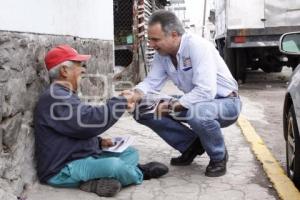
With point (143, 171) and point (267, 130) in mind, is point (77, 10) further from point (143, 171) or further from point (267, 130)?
point (267, 130)

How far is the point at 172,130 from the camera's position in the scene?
15.1 ft

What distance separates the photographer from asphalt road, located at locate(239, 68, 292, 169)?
6.50 m

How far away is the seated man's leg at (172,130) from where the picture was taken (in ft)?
14.7

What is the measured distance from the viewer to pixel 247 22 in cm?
1188

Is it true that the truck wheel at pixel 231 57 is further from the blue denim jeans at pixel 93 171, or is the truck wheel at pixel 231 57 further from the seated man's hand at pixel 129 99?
the blue denim jeans at pixel 93 171

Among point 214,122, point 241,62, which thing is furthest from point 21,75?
point 241,62

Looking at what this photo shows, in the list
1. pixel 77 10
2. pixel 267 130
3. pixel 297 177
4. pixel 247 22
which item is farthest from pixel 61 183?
pixel 247 22

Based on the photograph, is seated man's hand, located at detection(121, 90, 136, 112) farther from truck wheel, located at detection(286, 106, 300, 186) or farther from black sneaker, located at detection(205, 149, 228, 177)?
truck wheel, located at detection(286, 106, 300, 186)

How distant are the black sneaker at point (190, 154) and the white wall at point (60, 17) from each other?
164 cm

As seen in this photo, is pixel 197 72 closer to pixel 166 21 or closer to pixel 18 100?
pixel 166 21

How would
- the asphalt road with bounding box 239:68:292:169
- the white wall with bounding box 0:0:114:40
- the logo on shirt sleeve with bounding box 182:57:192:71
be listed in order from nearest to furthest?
the white wall with bounding box 0:0:114:40 → the logo on shirt sleeve with bounding box 182:57:192:71 → the asphalt road with bounding box 239:68:292:169

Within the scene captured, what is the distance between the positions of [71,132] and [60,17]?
62.8 inches

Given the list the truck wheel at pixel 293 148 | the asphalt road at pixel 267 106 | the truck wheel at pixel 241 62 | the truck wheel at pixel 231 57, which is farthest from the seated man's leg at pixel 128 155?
the truck wheel at pixel 241 62

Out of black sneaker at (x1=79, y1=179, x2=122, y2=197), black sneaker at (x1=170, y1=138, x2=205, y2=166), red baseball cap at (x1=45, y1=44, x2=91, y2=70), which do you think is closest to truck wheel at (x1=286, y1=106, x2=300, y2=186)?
black sneaker at (x1=170, y1=138, x2=205, y2=166)
